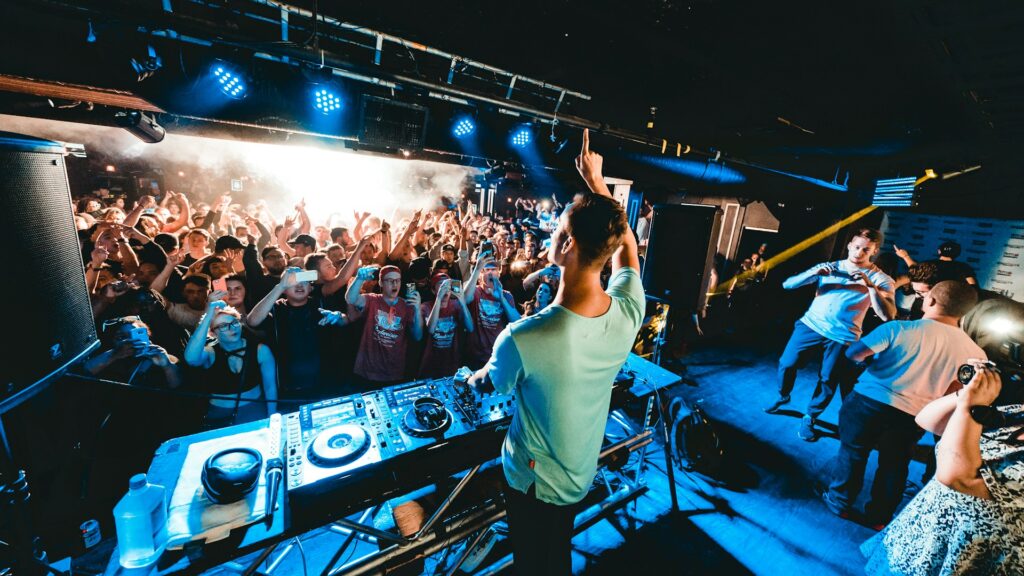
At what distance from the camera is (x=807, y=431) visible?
4273 mm

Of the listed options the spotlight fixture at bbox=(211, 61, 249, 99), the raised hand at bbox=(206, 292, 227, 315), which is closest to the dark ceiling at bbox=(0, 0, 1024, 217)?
the spotlight fixture at bbox=(211, 61, 249, 99)

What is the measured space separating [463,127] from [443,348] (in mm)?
2549

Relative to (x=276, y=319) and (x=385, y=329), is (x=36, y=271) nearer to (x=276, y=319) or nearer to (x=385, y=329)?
(x=276, y=319)

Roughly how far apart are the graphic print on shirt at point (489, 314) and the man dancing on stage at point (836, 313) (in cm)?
320

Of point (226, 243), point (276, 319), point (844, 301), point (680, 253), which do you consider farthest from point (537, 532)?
point (844, 301)

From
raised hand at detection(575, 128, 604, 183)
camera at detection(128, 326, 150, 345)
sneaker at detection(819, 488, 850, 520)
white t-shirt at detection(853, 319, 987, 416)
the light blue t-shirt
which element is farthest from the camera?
sneaker at detection(819, 488, 850, 520)

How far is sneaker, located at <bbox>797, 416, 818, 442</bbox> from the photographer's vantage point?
4191 millimetres

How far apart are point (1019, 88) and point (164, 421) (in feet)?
24.6

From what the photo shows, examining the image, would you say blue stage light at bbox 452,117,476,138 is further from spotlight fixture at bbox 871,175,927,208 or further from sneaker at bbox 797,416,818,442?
spotlight fixture at bbox 871,175,927,208

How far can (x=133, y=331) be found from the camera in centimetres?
200

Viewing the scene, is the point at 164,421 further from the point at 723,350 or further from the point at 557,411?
the point at 723,350

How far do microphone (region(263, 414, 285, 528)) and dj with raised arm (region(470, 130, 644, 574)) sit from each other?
0.97m

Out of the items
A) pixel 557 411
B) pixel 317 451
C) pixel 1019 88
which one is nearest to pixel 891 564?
pixel 557 411

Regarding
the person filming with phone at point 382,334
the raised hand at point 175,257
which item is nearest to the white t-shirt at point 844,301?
the person filming with phone at point 382,334
